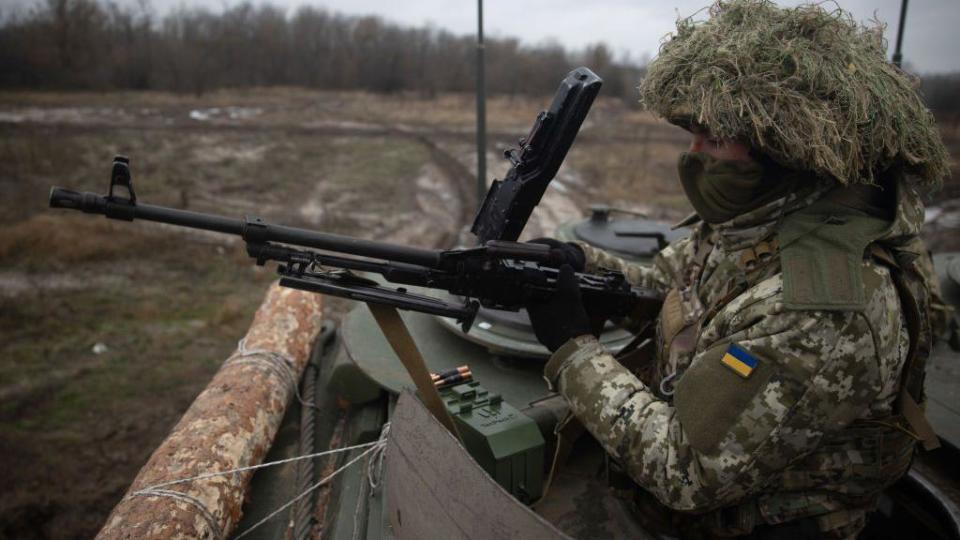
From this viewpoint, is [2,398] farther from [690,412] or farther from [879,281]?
[879,281]

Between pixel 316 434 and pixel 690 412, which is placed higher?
pixel 690 412

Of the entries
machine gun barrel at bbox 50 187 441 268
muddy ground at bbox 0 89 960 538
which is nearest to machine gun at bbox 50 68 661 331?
machine gun barrel at bbox 50 187 441 268

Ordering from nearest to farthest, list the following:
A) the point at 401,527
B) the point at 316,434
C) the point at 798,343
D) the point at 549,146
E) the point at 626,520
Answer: the point at 798,343, the point at 401,527, the point at 626,520, the point at 549,146, the point at 316,434

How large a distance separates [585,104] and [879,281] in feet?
4.27

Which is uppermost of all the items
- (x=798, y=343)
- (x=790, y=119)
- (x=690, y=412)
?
(x=790, y=119)

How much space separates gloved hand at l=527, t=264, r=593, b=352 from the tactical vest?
485 mm

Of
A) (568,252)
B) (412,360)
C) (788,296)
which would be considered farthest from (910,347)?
(412,360)

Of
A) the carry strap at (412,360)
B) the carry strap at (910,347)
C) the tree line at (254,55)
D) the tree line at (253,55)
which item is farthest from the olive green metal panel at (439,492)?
the tree line at (254,55)

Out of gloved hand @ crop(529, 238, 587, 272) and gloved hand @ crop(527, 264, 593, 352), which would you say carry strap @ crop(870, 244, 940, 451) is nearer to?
gloved hand @ crop(527, 264, 593, 352)

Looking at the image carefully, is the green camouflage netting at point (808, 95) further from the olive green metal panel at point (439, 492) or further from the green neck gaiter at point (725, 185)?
the olive green metal panel at point (439, 492)

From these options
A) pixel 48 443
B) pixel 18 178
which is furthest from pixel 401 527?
pixel 18 178

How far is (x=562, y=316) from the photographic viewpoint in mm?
2693

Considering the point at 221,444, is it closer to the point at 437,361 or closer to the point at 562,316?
the point at 437,361

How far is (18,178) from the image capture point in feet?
50.2
